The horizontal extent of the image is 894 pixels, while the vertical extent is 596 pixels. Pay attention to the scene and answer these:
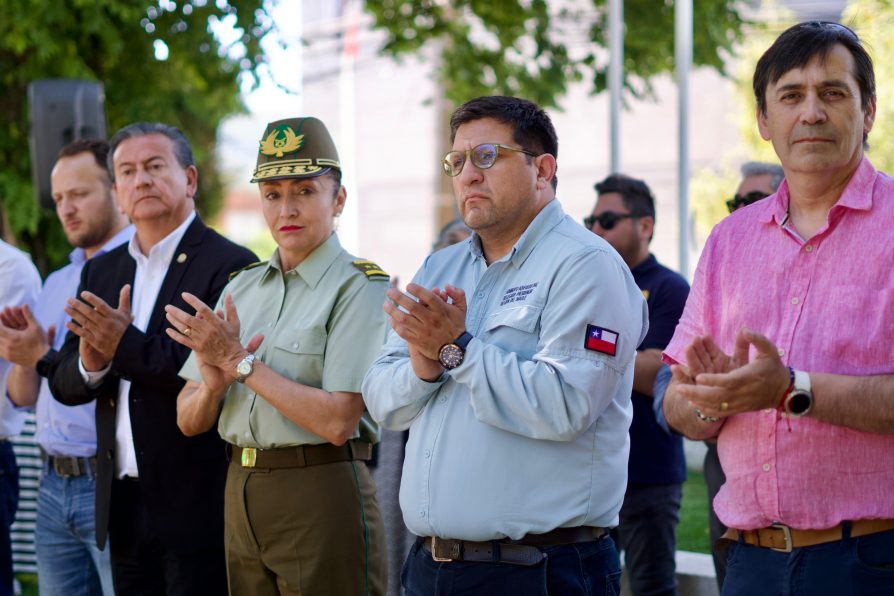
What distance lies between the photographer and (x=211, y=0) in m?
9.61

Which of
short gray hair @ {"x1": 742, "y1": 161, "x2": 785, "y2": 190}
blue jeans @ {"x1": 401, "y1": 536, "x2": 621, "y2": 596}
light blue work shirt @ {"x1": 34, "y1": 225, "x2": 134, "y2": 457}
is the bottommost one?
blue jeans @ {"x1": 401, "y1": 536, "x2": 621, "y2": 596}

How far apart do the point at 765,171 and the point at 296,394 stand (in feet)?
8.34

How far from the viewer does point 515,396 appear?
2641 millimetres

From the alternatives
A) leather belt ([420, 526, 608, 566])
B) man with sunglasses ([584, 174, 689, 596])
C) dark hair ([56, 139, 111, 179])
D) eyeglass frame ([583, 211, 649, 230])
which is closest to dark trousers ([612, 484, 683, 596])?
man with sunglasses ([584, 174, 689, 596])

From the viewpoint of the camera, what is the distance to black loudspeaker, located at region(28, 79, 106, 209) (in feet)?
24.7

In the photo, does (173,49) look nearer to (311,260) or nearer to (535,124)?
(311,260)

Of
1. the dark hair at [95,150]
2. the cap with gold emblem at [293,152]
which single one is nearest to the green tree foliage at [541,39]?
the dark hair at [95,150]

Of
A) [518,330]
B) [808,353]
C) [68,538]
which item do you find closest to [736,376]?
[808,353]

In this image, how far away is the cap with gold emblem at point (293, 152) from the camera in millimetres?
3721

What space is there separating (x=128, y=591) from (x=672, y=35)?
8.37 m

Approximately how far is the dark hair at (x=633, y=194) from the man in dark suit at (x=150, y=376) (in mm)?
1890

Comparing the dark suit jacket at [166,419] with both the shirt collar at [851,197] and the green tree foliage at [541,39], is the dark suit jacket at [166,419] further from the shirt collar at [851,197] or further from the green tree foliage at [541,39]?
the green tree foliage at [541,39]

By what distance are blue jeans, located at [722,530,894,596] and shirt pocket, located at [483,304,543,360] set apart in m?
0.80

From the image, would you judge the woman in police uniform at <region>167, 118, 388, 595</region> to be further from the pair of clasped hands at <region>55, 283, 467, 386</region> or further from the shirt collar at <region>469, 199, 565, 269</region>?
the shirt collar at <region>469, 199, 565, 269</region>
